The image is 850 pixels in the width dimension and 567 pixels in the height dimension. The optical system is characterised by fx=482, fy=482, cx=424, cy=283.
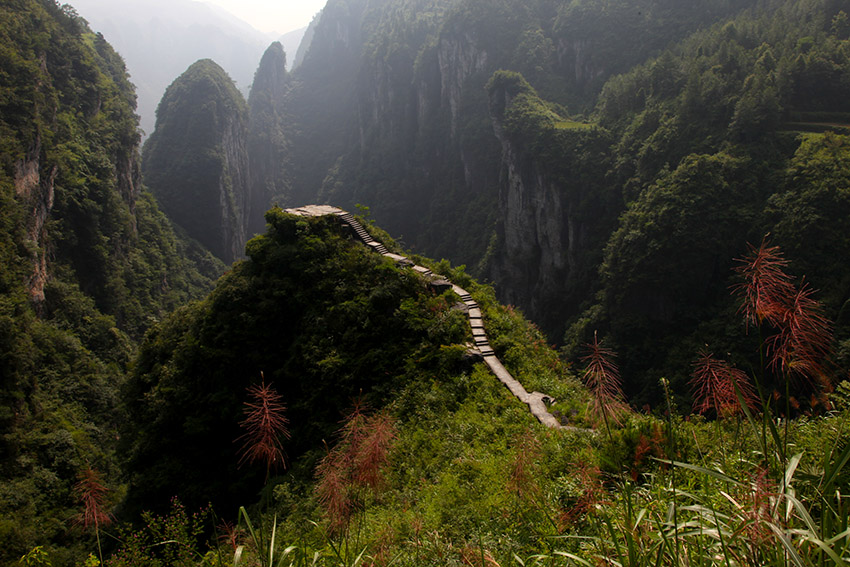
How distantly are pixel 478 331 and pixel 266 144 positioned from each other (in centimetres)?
10215

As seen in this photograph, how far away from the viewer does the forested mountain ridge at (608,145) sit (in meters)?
27.0

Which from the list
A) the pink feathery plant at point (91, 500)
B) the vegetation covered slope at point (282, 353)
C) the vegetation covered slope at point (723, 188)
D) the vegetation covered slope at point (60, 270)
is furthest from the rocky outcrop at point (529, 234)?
the pink feathery plant at point (91, 500)

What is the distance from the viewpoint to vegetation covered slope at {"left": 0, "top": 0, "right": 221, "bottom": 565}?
17.0 meters

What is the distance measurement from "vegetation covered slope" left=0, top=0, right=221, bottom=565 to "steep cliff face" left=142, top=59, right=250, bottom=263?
24452 mm

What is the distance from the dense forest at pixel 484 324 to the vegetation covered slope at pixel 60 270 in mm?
188

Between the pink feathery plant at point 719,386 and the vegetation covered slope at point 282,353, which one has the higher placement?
the pink feathery plant at point 719,386

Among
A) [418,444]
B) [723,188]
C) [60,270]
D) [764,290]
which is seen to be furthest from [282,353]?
[723,188]

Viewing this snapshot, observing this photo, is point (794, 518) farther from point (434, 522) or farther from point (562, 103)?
point (562, 103)

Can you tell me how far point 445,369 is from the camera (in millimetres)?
10375

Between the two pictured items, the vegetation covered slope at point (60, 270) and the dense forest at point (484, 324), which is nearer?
the dense forest at point (484, 324)

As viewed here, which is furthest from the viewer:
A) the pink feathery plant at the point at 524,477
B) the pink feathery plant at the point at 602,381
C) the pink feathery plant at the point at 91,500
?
the pink feathery plant at the point at 524,477

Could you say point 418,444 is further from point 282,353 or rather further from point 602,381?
point 282,353

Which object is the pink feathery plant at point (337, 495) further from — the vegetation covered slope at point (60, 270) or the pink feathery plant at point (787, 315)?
the vegetation covered slope at point (60, 270)

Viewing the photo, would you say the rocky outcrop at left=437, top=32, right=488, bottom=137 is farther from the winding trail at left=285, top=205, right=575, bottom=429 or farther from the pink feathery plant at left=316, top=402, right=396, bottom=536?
the pink feathery plant at left=316, top=402, right=396, bottom=536
